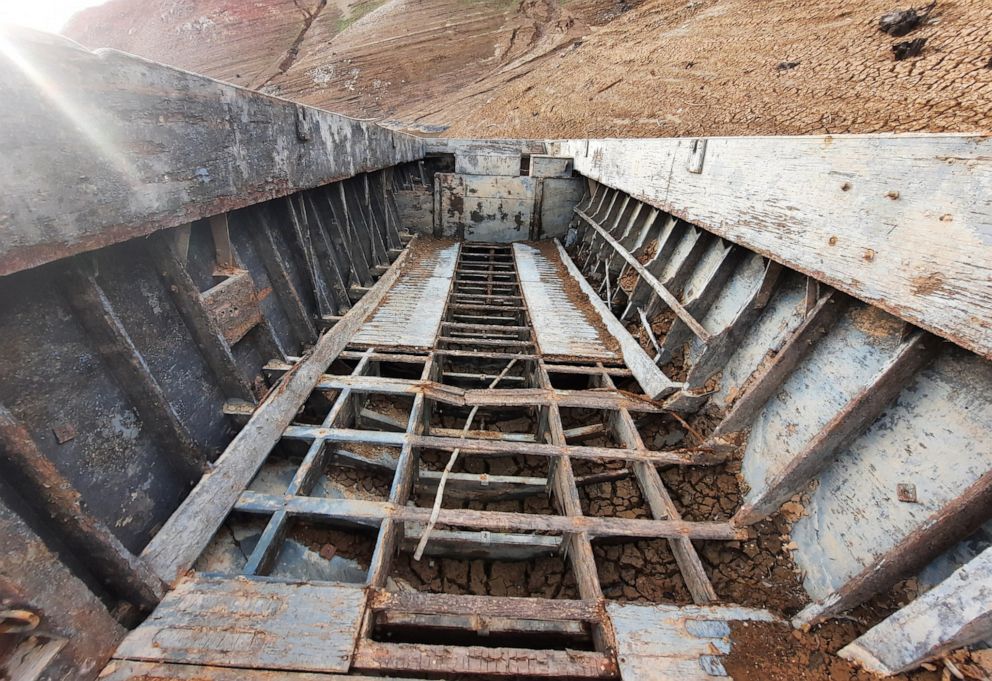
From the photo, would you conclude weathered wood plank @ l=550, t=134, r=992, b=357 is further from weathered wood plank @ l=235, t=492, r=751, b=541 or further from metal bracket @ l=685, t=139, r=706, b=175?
weathered wood plank @ l=235, t=492, r=751, b=541

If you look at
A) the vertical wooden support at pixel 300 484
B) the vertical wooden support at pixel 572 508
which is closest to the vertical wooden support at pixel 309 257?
the vertical wooden support at pixel 300 484

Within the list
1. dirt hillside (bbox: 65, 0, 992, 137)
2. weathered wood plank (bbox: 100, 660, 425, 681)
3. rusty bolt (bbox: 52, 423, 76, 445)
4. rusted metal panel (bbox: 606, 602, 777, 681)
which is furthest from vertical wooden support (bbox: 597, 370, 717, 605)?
dirt hillside (bbox: 65, 0, 992, 137)

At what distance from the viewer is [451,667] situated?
159cm

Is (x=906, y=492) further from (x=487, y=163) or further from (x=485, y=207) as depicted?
(x=487, y=163)

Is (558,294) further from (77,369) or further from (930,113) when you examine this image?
(930,113)

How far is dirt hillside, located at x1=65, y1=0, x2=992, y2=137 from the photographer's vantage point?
684 centimetres

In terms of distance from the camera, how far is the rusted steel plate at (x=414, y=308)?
152 inches

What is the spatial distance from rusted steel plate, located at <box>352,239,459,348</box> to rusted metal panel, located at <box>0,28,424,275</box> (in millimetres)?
1595

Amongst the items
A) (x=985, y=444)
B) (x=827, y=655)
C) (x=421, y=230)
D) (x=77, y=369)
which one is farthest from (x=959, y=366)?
(x=421, y=230)

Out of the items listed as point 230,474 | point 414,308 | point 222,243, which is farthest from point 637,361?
point 222,243

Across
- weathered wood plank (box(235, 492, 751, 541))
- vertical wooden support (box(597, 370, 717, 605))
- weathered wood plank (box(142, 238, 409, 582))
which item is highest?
weathered wood plank (box(142, 238, 409, 582))

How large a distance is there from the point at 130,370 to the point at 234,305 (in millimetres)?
829

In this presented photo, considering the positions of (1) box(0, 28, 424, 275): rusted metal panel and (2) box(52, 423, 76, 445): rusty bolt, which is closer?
(1) box(0, 28, 424, 275): rusted metal panel

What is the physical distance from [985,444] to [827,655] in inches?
40.4
